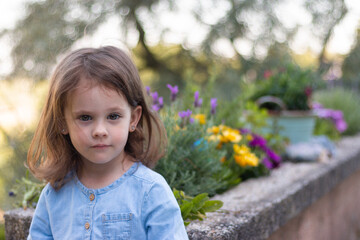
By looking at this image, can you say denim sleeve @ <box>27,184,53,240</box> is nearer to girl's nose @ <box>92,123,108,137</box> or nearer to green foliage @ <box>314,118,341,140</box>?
girl's nose @ <box>92,123,108,137</box>

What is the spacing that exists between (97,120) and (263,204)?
1137 mm

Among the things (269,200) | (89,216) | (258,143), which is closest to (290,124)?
(258,143)

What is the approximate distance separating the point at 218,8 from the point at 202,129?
13.5 ft

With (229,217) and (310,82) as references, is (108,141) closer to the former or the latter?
(229,217)

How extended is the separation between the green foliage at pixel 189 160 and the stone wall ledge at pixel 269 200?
0.17 metres

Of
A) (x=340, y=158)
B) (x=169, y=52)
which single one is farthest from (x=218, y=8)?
(x=340, y=158)

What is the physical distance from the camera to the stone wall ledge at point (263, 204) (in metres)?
1.65

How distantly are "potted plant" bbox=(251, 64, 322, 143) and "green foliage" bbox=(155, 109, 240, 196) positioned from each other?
1.77 meters

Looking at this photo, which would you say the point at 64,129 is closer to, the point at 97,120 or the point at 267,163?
the point at 97,120

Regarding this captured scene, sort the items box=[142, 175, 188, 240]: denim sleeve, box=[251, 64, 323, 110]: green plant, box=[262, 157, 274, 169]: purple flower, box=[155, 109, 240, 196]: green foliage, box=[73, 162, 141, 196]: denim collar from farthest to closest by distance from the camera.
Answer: box=[251, 64, 323, 110]: green plant → box=[262, 157, 274, 169]: purple flower → box=[155, 109, 240, 196]: green foliage → box=[73, 162, 141, 196]: denim collar → box=[142, 175, 188, 240]: denim sleeve

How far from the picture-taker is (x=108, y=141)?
4.19 feet

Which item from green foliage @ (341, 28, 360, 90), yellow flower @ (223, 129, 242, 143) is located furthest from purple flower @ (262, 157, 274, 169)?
green foliage @ (341, 28, 360, 90)

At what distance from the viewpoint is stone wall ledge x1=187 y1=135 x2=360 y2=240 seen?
164cm

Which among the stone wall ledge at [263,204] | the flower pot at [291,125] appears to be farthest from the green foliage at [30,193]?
the flower pot at [291,125]
